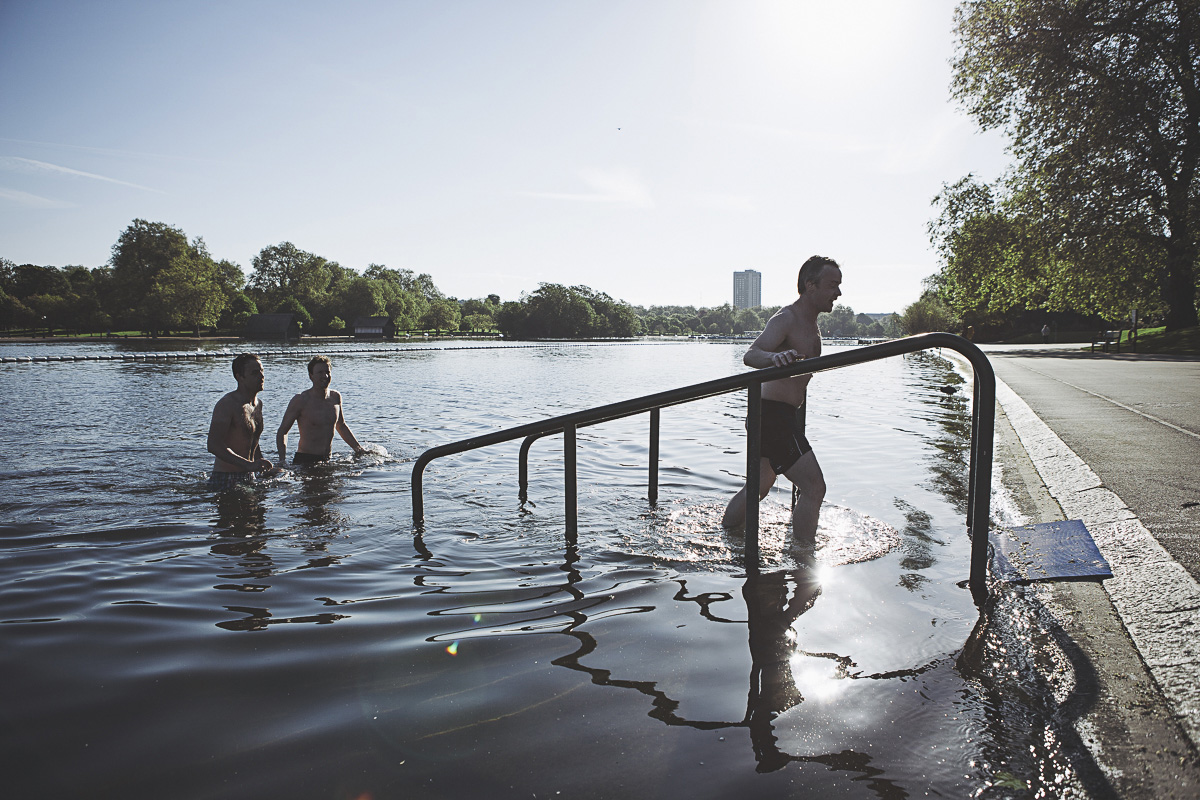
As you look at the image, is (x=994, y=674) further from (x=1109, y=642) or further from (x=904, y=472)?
(x=904, y=472)

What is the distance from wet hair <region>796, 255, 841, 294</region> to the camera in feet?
14.2

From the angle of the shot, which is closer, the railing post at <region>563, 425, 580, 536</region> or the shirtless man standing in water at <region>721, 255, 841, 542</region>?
the shirtless man standing in water at <region>721, 255, 841, 542</region>

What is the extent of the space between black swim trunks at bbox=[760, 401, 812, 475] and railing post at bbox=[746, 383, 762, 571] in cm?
40

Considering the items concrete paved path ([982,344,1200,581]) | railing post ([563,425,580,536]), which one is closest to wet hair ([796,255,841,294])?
railing post ([563,425,580,536])

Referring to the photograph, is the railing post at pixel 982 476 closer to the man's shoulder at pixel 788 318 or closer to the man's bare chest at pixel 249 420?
the man's shoulder at pixel 788 318

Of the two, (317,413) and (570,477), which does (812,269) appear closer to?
(570,477)

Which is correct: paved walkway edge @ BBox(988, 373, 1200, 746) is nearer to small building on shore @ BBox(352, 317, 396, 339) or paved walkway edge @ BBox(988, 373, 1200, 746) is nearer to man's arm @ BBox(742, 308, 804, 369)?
man's arm @ BBox(742, 308, 804, 369)

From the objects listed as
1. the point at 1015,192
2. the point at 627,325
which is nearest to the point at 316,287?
the point at 627,325

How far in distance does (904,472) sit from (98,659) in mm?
7341

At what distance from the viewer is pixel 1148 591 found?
9.52 feet

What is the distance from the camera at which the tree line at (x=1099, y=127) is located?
79.7 feet

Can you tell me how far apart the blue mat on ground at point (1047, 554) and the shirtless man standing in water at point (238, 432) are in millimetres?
6725

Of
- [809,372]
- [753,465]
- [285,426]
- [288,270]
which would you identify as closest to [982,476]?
[809,372]

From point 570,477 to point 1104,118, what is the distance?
28.7m
